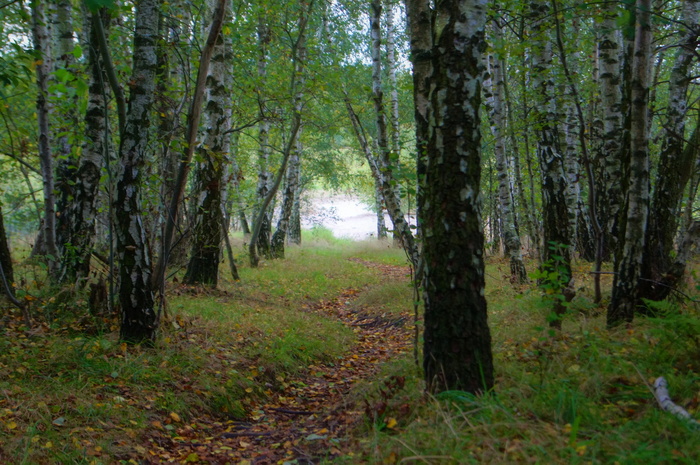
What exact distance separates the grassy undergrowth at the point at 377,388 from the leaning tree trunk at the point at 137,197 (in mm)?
361

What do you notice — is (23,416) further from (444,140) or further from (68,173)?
(68,173)

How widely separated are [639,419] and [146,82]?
564 centimetres

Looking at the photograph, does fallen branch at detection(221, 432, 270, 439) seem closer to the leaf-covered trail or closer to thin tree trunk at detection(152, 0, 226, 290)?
the leaf-covered trail

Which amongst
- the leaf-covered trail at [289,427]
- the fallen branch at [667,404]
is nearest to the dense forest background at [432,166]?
the fallen branch at [667,404]

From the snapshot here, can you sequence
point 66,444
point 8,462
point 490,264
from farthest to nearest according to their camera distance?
1. point 490,264
2. point 66,444
3. point 8,462

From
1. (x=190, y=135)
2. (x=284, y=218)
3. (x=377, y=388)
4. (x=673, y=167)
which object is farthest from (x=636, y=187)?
(x=284, y=218)

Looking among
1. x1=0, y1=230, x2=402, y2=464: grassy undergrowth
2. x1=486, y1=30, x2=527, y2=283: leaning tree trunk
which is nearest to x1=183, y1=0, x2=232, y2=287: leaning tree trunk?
x1=0, y1=230, x2=402, y2=464: grassy undergrowth

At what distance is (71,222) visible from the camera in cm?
730

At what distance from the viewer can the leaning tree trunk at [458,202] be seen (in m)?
3.49

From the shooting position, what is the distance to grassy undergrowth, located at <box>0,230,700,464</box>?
111 inches

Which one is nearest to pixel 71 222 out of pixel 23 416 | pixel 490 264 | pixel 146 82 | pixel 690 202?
pixel 146 82

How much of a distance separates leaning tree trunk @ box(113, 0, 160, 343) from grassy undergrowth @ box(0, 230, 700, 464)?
1.18 feet

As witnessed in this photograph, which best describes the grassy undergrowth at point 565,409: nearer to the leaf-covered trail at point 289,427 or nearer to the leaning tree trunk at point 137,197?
the leaf-covered trail at point 289,427

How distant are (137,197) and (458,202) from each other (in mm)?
3705
